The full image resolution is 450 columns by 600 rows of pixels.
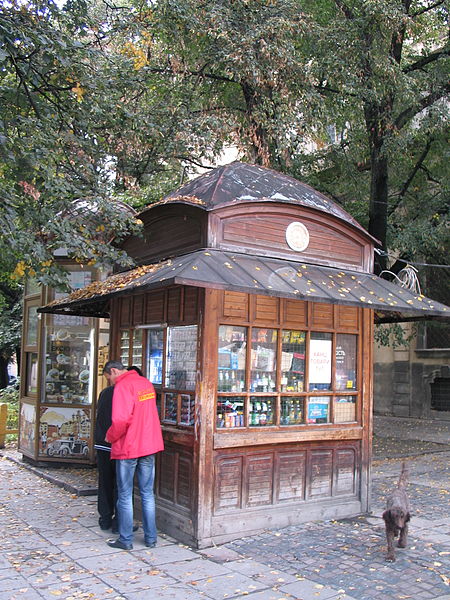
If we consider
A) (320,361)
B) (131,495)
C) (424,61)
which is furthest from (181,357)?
(424,61)

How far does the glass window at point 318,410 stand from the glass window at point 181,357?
5.04 feet

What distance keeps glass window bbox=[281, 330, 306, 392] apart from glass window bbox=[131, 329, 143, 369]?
1.83 meters

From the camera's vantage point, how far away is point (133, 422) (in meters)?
5.93

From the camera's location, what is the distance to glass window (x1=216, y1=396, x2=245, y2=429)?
629 cm

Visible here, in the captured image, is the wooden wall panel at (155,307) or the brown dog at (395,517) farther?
the wooden wall panel at (155,307)

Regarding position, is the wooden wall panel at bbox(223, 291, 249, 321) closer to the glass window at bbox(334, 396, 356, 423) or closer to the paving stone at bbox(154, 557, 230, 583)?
the glass window at bbox(334, 396, 356, 423)

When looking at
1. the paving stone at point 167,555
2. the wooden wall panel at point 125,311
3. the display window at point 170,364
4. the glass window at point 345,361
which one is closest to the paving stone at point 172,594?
the paving stone at point 167,555

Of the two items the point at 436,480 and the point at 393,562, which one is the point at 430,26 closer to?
the point at 436,480

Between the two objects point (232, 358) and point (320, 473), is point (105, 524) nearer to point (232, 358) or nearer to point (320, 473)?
point (232, 358)

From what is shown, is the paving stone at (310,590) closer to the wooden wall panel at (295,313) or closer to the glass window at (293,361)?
the glass window at (293,361)

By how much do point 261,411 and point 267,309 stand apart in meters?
1.14

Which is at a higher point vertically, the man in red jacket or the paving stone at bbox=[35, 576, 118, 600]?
the man in red jacket

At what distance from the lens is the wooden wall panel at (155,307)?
7039 millimetres

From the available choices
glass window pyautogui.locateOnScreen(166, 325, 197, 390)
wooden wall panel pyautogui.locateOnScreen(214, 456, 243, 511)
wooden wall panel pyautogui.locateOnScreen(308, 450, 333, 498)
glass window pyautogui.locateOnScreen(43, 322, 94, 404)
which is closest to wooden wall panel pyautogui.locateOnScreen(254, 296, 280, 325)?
glass window pyautogui.locateOnScreen(166, 325, 197, 390)
